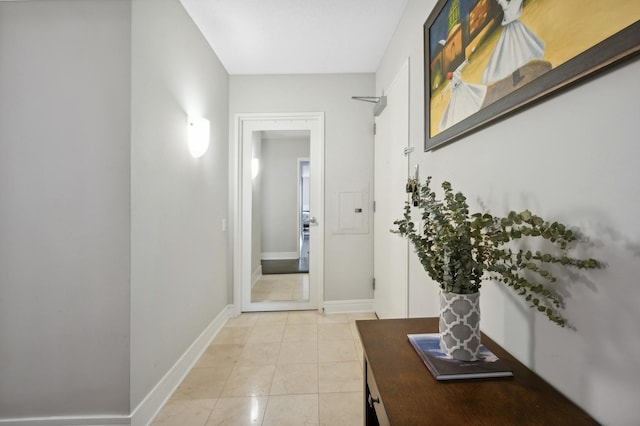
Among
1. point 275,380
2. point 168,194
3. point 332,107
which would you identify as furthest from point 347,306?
point 332,107

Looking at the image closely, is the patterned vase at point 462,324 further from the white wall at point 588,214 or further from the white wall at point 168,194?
the white wall at point 168,194

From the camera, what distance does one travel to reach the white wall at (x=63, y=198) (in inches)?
53.5

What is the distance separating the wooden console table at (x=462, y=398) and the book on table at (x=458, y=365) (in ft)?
0.05

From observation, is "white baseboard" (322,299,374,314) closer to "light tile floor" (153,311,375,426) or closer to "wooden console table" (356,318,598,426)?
"light tile floor" (153,311,375,426)

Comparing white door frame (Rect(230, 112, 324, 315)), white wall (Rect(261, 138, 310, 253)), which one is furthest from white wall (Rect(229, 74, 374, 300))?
white wall (Rect(261, 138, 310, 253))

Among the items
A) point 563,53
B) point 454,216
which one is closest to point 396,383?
point 454,216

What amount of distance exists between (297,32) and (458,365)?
2.55 m

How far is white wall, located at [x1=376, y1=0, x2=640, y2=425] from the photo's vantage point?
0.54 meters

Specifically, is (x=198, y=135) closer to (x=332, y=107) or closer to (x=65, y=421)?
(x=332, y=107)

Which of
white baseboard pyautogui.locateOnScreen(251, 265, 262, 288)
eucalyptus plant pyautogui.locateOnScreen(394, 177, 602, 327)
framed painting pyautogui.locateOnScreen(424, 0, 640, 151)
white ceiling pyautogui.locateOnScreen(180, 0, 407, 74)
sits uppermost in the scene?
white ceiling pyautogui.locateOnScreen(180, 0, 407, 74)

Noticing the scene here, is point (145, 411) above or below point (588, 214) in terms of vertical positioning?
below

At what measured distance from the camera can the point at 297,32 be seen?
2234 millimetres

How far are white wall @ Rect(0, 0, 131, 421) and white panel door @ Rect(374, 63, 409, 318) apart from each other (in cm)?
174

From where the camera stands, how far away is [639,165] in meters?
0.52
